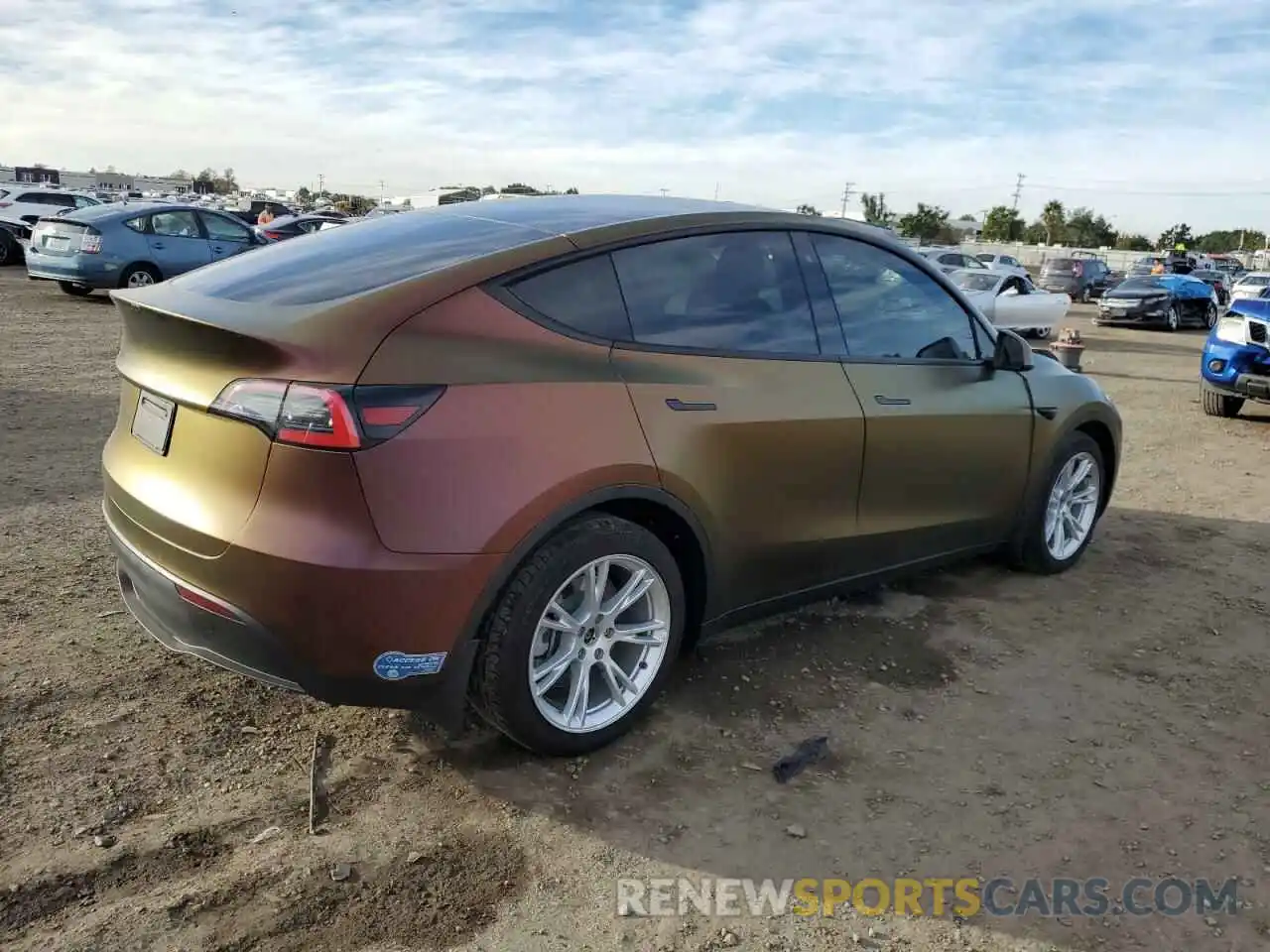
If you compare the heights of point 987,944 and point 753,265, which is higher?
point 753,265

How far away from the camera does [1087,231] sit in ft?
306

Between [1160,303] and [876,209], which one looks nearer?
[1160,303]

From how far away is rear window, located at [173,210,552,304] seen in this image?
2816mm

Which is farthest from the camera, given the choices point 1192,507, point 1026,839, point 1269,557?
point 1192,507

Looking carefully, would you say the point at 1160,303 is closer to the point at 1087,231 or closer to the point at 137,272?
the point at 137,272

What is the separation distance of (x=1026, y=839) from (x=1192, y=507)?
4.49 metres

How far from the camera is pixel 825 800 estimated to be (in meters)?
2.96

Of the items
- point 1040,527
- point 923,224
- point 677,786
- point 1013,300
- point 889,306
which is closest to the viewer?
point 677,786

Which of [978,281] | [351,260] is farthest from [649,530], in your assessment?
[978,281]

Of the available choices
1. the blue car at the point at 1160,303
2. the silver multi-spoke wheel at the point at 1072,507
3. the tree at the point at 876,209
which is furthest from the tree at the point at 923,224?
the silver multi-spoke wheel at the point at 1072,507

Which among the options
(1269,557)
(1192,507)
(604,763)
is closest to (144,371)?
(604,763)

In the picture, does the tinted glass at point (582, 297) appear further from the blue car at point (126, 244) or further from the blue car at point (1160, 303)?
the blue car at point (1160, 303)

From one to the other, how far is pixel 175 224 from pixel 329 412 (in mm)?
13657

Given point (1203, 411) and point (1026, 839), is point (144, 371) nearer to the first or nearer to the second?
point (1026, 839)
